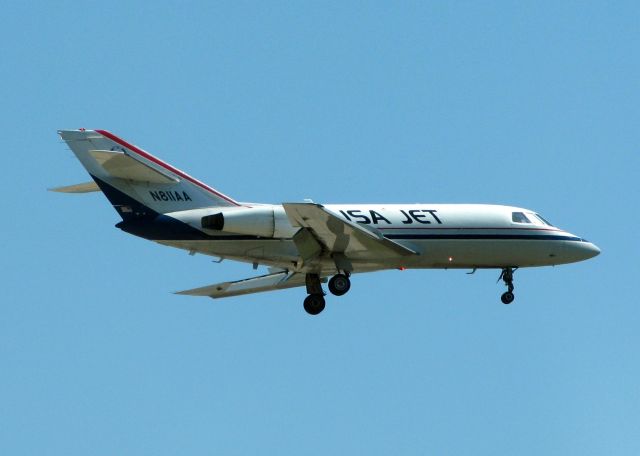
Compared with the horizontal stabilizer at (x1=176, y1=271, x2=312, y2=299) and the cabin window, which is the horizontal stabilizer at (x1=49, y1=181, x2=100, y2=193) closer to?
the horizontal stabilizer at (x1=176, y1=271, x2=312, y2=299)

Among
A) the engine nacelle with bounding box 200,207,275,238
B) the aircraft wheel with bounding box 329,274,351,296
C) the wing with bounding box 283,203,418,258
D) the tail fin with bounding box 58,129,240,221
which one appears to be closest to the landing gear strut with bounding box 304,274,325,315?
the aircraft wheel with bounding box 329,274,351,296

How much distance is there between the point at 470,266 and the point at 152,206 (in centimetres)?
995

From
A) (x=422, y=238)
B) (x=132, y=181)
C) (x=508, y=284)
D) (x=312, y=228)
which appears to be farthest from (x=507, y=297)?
(x=132, y=181)

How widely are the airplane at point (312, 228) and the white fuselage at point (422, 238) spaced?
0.03 meters

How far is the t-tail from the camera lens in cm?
4816

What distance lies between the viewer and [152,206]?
4872 cm

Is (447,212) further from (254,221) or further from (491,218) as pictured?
(254,221)

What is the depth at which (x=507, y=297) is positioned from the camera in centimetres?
5194

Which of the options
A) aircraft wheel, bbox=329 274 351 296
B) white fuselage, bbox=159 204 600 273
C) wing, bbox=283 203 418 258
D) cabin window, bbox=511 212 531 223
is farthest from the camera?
cabin window, bbox=511 212 531 223

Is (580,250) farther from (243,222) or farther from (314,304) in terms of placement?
(243,222)

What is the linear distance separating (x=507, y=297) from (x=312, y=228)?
7491 mm

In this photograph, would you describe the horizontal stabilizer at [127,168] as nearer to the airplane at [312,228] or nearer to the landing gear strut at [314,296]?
the airplane at [312,228]

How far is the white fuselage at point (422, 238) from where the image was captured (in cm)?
4888

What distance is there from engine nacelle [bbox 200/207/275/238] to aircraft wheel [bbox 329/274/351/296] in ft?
7.63
